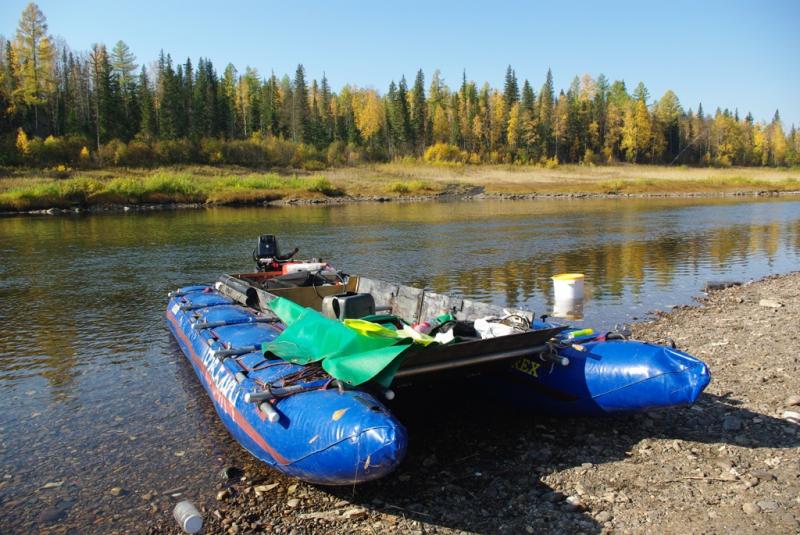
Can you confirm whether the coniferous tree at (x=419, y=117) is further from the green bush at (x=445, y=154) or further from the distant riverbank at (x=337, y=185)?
the distant riverbank at (x=337, y=185)

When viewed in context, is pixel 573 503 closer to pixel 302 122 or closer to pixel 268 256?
pixel 268 256

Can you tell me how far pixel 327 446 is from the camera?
5516mm

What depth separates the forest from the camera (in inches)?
3391

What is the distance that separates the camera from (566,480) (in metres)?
6.14

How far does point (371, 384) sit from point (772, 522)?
374 cm

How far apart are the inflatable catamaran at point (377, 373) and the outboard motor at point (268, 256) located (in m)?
6.85

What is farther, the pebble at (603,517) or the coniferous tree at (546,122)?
the coniferous tree at (546,122)

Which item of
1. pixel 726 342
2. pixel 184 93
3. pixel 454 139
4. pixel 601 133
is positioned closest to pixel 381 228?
pixel 726 342

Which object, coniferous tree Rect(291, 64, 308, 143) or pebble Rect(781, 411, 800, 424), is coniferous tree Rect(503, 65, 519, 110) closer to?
coniferous tree Rect(291, 64, 308, 143)

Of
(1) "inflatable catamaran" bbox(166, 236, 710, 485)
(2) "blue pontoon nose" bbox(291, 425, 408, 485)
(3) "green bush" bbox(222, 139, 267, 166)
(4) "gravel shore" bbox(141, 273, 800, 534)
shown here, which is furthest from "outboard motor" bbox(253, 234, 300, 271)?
(3) "green bush" bbox(222, 139, 267, 166)

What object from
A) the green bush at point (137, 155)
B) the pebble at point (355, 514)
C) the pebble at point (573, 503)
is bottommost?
the pebble at point (355, 514)

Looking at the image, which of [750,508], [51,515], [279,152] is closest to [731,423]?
[750,508]

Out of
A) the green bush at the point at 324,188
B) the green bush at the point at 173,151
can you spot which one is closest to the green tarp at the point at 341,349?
the green bush at the point at 324,188

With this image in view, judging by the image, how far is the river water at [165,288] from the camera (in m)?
6.96
